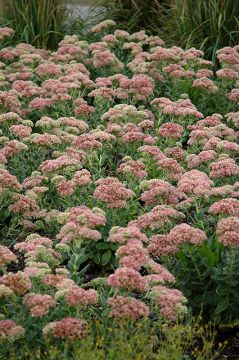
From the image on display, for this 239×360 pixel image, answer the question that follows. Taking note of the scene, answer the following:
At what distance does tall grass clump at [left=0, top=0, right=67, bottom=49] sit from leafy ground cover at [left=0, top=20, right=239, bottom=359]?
36.1 inches

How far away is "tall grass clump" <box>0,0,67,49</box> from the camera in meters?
10.7

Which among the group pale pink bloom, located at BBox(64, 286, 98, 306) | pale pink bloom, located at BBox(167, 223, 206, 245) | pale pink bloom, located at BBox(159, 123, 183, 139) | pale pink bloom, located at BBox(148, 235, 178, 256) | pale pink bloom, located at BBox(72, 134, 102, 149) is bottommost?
pale pink bloom, located at BBox(159, 123, 183, 139)

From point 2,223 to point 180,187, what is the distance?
157 cm

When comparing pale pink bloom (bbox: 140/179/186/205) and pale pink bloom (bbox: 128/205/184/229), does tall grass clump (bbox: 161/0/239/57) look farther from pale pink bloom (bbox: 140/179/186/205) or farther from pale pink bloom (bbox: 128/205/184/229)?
pale pink bloom (bbox: 128/205/184/229)

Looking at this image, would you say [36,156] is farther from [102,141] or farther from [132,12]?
[132,12]

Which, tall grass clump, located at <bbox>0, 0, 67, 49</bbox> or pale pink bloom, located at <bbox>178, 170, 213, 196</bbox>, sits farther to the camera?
tall grass clump, located at <bbox>0, 0, 67, 49</bbox>

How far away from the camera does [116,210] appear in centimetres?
577

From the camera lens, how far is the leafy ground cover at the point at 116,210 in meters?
4.38

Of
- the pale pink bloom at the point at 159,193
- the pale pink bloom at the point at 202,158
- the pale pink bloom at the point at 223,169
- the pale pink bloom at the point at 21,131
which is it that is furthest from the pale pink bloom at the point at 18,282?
the pale pink bloom at the point at 21,131

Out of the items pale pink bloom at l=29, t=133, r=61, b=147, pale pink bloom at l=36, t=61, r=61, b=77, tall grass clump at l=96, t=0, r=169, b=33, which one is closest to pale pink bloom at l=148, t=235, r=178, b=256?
pale pink bloom at l=29, t=133, r=61, b=147

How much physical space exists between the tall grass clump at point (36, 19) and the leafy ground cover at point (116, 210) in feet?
3.01

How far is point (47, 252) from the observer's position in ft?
16.3

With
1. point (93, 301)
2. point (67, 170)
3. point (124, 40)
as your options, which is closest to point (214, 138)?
point (67, 170)

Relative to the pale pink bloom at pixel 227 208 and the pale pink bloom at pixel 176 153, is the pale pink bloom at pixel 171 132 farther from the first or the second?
the pale pink bloom at pixel 227 208
